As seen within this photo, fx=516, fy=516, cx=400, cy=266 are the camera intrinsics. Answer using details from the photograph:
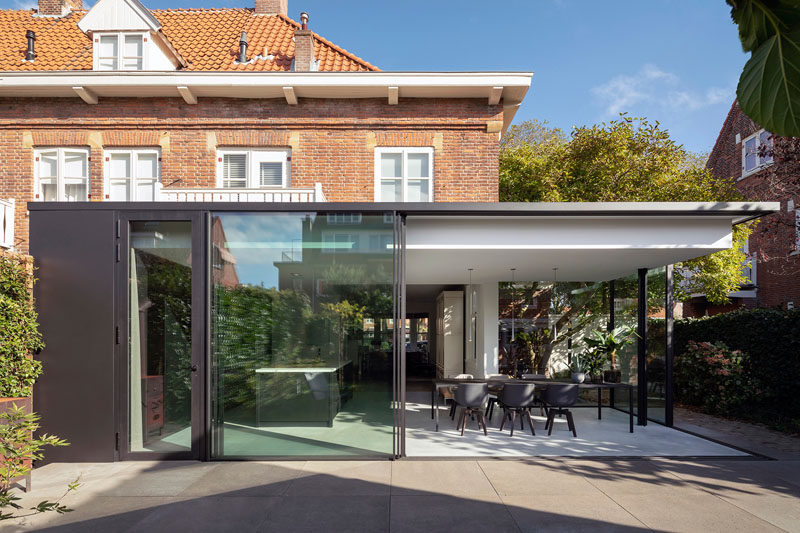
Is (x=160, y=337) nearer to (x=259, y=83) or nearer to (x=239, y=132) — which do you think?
(x=239, y=132)

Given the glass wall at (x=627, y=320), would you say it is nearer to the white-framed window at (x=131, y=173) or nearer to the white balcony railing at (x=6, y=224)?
the white balcony railing at (x=6, y=224)

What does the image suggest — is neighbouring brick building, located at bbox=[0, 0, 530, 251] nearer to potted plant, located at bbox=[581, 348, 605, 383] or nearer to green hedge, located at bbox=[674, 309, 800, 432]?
potted plant, located at bbox=[581, 348, 605, 383]

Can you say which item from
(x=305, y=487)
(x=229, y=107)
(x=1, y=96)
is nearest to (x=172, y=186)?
(x=229, y=107)

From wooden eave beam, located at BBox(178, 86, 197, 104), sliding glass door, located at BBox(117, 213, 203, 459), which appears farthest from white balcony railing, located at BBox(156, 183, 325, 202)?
sliding glass door, located at BBox(117, 213, 203, 459)

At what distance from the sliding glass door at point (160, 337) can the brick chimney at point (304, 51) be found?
241 inches

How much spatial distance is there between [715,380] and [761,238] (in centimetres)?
732

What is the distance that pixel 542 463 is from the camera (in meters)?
6.32

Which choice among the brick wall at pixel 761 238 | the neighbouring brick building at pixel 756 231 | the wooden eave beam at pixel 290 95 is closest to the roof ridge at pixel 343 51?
the wooden eave beam at pixel 290 95

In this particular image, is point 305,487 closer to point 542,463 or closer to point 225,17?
point 542,463

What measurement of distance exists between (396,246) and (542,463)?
127 inches

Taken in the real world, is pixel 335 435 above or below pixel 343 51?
below

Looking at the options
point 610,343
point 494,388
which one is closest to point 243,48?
point 494,388

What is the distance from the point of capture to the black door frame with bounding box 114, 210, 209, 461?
630 centimetres

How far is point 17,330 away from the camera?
5730 millimetres
